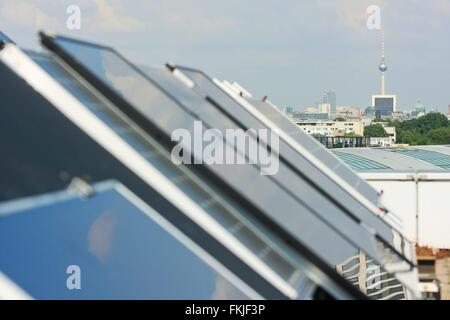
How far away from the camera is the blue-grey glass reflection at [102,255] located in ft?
8.36

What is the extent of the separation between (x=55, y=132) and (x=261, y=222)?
3.26 feet

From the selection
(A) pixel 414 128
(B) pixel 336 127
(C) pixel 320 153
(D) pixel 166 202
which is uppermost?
(B) pixel 336 127

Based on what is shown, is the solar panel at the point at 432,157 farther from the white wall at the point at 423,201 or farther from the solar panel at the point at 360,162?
the white wall at the point at 423,201

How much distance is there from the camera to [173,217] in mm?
3023

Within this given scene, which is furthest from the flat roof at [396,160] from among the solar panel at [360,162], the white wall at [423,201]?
the white wall at [423,201]

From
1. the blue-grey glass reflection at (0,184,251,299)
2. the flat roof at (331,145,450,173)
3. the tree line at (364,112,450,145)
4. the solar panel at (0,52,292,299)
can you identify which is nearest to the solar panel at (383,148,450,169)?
the flat roof at (331,145,450,173)

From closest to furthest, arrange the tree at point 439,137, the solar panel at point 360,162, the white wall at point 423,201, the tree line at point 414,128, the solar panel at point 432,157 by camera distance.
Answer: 1. the white wall at point 423,201
2. the solar panel at point 360,162
3. the solar panel at point 432,157
4. the tree at point 439,137
5. the tree line at point 414,128

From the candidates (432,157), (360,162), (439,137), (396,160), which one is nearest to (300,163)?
(360,162)

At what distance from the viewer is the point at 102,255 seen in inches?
105

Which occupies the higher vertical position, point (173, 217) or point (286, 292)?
point (173, 217)

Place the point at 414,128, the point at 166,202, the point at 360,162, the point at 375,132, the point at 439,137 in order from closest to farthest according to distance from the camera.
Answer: the point at 166,202 → the point at 360,162 → the point at 439,137 → the point at 375,132 → the point at 414,128

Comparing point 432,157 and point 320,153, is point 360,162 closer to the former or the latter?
point 432,157
